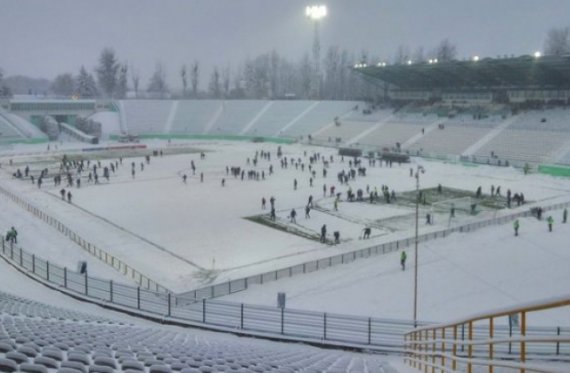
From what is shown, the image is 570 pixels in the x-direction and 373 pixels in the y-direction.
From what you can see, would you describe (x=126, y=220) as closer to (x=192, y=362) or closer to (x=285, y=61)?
(x=192, y=362)

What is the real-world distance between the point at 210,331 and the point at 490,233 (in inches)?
647

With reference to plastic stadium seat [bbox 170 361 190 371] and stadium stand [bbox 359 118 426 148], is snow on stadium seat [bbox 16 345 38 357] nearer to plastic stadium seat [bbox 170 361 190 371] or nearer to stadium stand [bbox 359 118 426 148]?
plastic stadium seat [bbox 170 361 190 371]

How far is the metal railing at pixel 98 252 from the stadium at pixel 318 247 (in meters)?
0.12

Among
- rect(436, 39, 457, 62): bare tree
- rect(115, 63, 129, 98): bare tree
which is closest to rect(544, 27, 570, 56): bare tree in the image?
rect(436, 39, 457, 62): bare tree

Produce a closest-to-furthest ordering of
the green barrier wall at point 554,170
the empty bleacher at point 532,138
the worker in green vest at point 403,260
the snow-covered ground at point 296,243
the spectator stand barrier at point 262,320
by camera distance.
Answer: the spectator stand barrier at point 262,320
the snow-covered ground at point 296,243
the worker in green vest at point 403,260
the green barrier wall at point 554,170
the empty bleacher at point 532,138

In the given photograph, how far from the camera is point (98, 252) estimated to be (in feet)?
74.1

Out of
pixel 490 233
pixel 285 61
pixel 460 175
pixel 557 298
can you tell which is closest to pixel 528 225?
pixel 490 233

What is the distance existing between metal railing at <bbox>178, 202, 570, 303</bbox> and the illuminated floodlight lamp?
5257cm

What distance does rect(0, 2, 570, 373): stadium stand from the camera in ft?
→ 28.9

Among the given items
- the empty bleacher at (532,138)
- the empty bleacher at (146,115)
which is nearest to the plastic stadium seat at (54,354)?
the empty bleacher at (532,138)

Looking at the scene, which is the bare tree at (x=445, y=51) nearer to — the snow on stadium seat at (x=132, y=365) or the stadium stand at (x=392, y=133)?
the stadium stand at (x=392, y=133)

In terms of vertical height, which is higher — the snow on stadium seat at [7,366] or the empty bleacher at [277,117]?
the empty bleacher at [277,117]

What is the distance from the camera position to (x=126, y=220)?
28.9 m

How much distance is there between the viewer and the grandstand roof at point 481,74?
56.2 m
